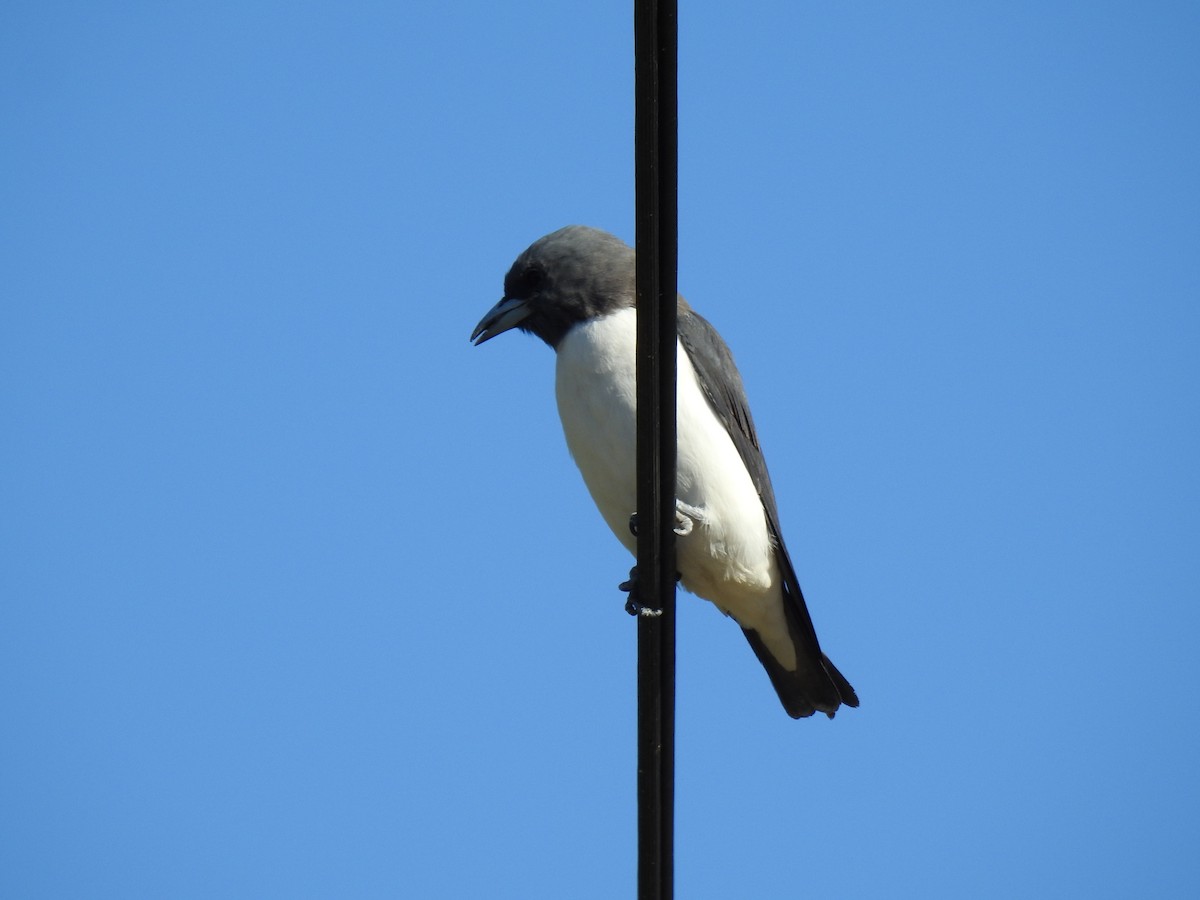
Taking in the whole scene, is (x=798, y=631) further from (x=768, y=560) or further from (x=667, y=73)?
(x=667, y=73)

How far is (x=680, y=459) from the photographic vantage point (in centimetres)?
491

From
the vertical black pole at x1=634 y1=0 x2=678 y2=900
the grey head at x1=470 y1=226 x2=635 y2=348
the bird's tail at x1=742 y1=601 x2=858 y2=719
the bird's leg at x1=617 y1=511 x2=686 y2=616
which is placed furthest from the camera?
the bird's tail at x1=742 y1=601 x2=858 y2=719

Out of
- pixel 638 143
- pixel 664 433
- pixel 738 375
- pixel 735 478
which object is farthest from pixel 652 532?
pixel 738 375

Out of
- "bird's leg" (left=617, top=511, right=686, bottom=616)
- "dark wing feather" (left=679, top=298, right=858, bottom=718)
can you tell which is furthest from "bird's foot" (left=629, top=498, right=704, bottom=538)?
"dark wing feather" (left=679, top=298, right=858, bottom=718)

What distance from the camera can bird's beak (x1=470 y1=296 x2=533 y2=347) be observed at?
5.54m

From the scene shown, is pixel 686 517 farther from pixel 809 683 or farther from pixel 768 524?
pixel 809 683

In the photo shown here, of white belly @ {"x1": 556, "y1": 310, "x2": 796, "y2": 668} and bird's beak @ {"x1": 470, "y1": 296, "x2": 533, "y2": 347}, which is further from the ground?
bird's beak @ {"x1": 470, "y1": 296, "x2": 533, "y2": 347}

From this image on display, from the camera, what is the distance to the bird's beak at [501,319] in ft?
18.2

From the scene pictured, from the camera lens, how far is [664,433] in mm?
3266

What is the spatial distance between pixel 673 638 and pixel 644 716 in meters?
0.24

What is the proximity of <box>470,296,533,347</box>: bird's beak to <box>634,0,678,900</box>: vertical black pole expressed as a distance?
86.3 inches

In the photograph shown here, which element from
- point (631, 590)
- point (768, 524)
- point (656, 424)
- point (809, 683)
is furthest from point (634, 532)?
point (809, 683)

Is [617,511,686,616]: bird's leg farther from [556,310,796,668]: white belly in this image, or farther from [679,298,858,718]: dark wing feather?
[679,298,858,718]: dark wing feather

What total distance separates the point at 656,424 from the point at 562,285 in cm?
222
